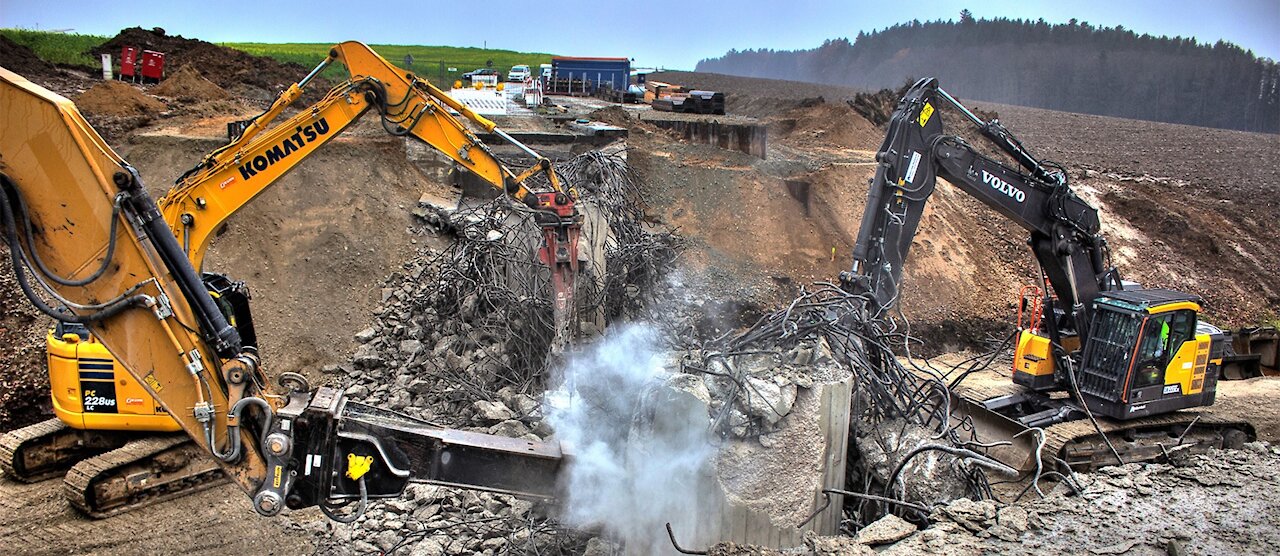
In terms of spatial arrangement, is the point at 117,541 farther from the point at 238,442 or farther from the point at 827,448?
the point at 827,448

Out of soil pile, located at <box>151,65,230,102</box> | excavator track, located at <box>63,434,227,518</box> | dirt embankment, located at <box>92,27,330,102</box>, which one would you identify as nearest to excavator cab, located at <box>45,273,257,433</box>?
excavator track, located at <box>63,434,227,518</box>

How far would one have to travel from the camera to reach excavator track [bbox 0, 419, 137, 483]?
779 cm

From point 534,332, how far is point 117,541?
4495 mm

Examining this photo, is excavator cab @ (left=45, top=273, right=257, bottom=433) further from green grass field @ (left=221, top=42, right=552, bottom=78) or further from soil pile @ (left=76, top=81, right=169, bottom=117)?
green grass field @ (left=221, top=42, right=552, bottom=78)

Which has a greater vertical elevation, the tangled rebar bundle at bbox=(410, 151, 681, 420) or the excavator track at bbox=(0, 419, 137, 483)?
the tangled rebar bundle at bbox=(410, 151, 681, 420)

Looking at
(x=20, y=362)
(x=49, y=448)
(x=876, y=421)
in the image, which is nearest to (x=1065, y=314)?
(x=876, y=421)

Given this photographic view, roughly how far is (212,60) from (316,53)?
711 inches

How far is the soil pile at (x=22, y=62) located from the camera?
21.2m

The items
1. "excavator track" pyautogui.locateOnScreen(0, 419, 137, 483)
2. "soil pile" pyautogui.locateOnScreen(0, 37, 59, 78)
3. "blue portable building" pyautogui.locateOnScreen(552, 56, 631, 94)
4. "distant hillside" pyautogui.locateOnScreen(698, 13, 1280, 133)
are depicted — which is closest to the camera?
"excavator track" pyautogui.locateOnScreen(0, 419, 137, 483)

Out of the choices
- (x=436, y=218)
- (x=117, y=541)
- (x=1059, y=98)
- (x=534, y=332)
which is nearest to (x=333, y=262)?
(x=436, y=218)

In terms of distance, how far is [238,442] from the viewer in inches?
199

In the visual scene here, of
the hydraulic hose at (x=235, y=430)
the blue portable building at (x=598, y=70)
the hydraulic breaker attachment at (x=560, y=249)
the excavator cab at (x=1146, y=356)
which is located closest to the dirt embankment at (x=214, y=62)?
the blue portable building at (x=598, y=70)

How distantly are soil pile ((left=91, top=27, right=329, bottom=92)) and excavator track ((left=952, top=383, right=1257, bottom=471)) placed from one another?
2152cm

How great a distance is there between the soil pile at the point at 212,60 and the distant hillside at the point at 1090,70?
34.3m
